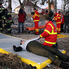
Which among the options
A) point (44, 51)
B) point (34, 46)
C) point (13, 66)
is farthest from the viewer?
point (34, 46)

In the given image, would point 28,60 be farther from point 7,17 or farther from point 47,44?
point 7,17

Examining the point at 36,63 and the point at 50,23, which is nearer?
the point at 36,63

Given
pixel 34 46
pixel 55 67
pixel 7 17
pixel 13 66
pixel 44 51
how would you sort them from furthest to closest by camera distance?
pixel 7 17 < pixel 34 46 < pixel 44 51 < pixel 55 67 < pixel 13 66

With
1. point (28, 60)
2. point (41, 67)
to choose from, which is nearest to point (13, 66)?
point (28, 60)

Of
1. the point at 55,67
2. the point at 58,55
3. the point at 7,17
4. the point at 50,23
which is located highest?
the point at 7,17

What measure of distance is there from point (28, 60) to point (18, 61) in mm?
253

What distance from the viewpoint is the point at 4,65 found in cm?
238

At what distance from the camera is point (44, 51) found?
2779mm

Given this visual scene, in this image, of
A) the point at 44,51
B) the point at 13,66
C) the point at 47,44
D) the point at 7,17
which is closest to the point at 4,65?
the point at 13,66

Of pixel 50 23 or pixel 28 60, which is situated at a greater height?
pixel 50 23

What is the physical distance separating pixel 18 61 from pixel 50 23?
4.80ft

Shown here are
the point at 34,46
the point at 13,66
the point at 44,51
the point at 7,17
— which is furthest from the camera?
the point at 7,17

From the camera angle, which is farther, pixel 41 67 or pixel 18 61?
pixel 18 61

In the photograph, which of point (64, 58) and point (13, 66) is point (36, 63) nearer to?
point (13, 66)
